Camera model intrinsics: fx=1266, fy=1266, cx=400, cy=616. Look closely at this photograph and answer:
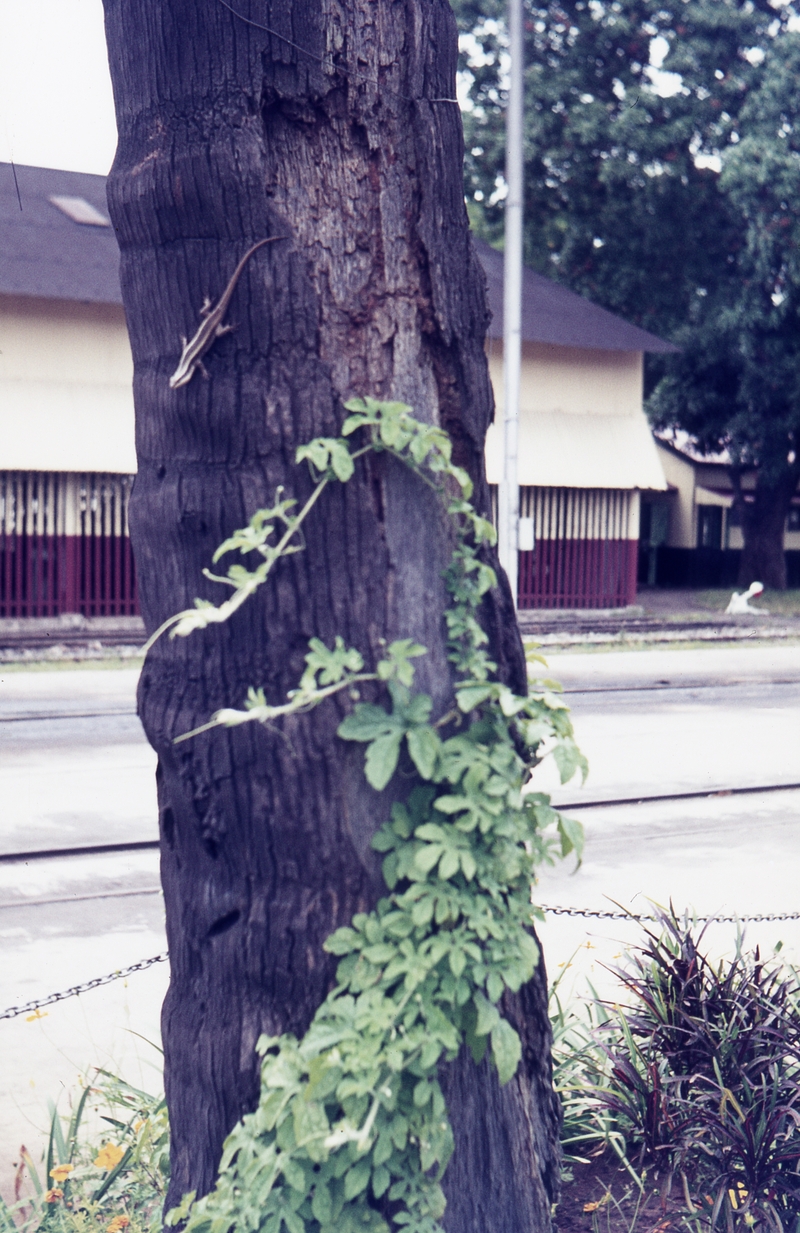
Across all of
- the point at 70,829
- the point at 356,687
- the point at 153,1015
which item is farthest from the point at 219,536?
the point at 70,829

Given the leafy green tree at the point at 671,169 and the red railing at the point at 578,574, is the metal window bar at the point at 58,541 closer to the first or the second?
the red railing at the point at 578,574

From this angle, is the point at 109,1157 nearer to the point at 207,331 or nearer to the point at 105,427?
the point at 207,331

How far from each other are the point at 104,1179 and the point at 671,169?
26.6m

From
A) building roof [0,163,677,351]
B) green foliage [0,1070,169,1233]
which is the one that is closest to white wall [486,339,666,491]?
building roof [0,163,677,351]

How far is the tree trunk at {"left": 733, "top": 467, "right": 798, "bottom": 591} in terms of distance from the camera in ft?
103

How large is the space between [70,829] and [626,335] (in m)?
20.0

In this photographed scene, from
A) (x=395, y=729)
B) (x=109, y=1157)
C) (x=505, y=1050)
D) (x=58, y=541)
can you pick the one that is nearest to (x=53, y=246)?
(x=58, y=541)

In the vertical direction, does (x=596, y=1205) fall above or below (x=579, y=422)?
below

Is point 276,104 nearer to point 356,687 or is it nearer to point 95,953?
point 356,687

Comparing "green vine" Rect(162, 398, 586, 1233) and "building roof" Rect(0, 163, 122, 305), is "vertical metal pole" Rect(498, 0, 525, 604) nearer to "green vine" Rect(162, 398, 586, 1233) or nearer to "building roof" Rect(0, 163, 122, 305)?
"building roof" Rect(0, 163, 122, 305)

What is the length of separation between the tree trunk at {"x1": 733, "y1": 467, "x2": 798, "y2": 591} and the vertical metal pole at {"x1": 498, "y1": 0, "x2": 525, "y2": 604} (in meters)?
17.6

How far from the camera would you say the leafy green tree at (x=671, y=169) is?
25359 millimetres

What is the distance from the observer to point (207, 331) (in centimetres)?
220

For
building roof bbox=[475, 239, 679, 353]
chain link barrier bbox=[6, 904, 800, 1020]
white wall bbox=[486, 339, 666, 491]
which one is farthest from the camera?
white wall bbox=[486, 339, 666, 491]
